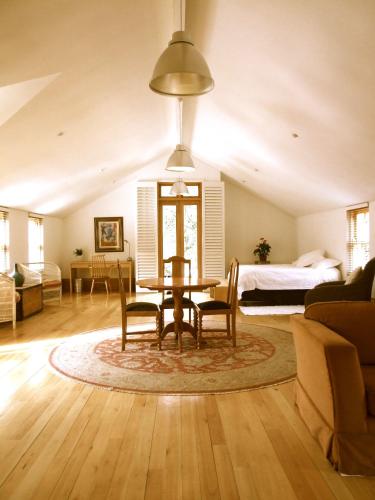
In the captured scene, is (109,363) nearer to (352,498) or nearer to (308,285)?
(352,498)

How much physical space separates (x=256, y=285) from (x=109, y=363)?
3.35 meters

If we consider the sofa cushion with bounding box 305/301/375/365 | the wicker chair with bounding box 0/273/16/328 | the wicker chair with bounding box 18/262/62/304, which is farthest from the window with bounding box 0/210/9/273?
the sofa cushion with bounding box 305/301/375/365

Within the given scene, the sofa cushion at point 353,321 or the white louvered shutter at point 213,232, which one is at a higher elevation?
the white louvered shutter at point 213,232

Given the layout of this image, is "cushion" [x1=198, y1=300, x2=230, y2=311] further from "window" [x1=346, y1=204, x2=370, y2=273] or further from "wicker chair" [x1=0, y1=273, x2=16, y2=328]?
"window" [x1=346, y1=204, x2=370, y2=273]

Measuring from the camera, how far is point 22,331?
505 cm

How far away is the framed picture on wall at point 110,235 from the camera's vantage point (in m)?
9.23

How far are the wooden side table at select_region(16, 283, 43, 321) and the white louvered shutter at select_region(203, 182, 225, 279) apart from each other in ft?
11.6

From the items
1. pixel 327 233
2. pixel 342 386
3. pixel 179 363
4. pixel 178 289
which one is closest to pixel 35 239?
pixel 178 289

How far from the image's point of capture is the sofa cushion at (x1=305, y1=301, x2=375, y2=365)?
2348 mm

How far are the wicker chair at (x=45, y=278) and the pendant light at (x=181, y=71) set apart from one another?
16.4ft

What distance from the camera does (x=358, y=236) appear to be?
635 cm

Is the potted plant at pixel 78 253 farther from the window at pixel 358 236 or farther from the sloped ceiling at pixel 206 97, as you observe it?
the window at pixel 358 236

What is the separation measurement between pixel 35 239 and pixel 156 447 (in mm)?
6655

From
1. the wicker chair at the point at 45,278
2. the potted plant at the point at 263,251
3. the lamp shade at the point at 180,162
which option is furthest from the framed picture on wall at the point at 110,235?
the lamp shade at the point at 180,162
